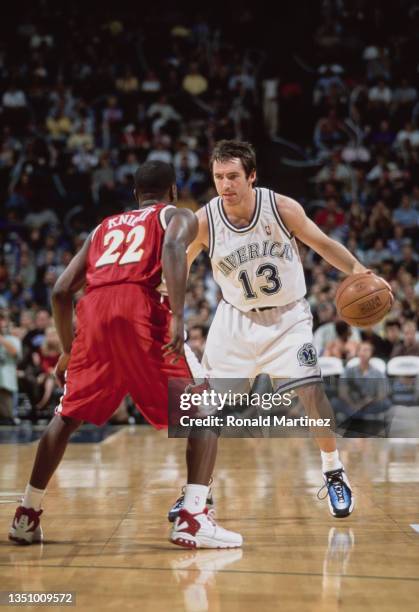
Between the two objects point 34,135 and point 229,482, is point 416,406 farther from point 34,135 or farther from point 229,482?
point 34,135

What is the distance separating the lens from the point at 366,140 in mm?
16094

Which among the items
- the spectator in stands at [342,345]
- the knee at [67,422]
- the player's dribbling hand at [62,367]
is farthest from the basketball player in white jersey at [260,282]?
the spectator in stands at [342,345]

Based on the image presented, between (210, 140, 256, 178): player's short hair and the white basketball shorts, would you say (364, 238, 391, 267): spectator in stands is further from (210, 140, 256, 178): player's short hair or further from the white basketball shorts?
(210, 140, 256, 178): player's short hair

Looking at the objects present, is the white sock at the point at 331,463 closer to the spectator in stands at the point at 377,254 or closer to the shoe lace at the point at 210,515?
the shoe lace at the point at 210,515

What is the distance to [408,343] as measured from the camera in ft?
35.0

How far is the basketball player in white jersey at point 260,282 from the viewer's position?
4891mm

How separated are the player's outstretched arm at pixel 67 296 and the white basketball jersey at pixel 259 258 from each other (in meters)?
0.97

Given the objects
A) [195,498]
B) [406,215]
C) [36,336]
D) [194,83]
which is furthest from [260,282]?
[194,83]

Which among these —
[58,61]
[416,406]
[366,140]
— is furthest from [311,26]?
[416,406]

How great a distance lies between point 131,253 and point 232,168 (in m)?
0.97

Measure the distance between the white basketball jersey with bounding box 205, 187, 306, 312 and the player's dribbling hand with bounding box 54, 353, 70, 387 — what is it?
42.5 inches

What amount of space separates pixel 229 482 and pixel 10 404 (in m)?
5.70

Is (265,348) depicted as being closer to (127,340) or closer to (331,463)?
(331,463)

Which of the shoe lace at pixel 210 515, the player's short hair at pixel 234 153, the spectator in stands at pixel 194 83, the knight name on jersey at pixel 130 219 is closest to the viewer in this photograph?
the shoe lace at pixel 210 515
